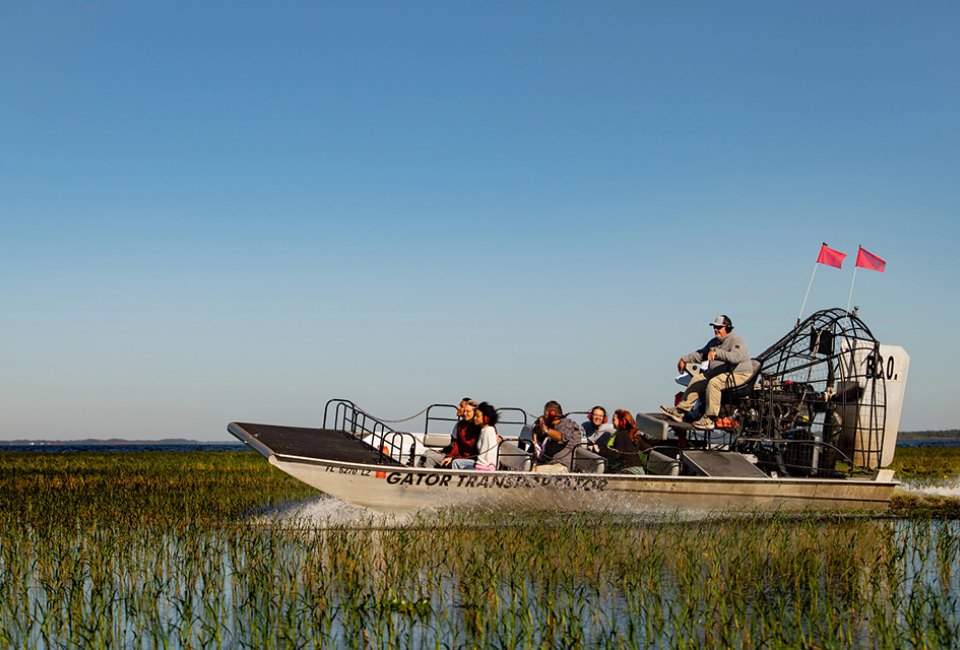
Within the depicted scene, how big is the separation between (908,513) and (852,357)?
3514 millimetres

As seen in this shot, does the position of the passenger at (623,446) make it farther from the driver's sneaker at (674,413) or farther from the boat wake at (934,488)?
the boat wake at (934,488)

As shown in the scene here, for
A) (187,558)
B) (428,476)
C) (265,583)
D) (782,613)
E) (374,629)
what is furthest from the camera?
(428,476)

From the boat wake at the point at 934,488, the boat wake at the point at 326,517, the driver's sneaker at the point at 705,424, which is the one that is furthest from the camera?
the boat wake at the point at 934,488

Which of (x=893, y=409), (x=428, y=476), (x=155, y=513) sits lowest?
(x=155, y=513)


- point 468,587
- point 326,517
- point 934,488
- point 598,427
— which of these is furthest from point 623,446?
point 934,488

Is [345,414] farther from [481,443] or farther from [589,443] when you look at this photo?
[589,443]

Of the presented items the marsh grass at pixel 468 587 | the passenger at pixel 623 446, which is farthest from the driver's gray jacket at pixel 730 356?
the marsh grass at pixel 468 587

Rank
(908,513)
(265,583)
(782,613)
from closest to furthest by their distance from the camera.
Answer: (782,613)
(265,583)
(908,513)

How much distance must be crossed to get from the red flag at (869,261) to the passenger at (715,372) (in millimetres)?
3145

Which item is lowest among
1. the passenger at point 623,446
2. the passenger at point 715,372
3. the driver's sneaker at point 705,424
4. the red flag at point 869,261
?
the passenger at point 623,446

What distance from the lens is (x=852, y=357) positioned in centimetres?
1745

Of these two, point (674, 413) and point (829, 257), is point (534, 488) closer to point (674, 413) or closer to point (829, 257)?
point (674, 413)

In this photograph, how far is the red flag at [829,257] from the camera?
1883cm

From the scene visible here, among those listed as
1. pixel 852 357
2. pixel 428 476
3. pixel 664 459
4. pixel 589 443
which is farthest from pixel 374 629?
pixel 852 357
